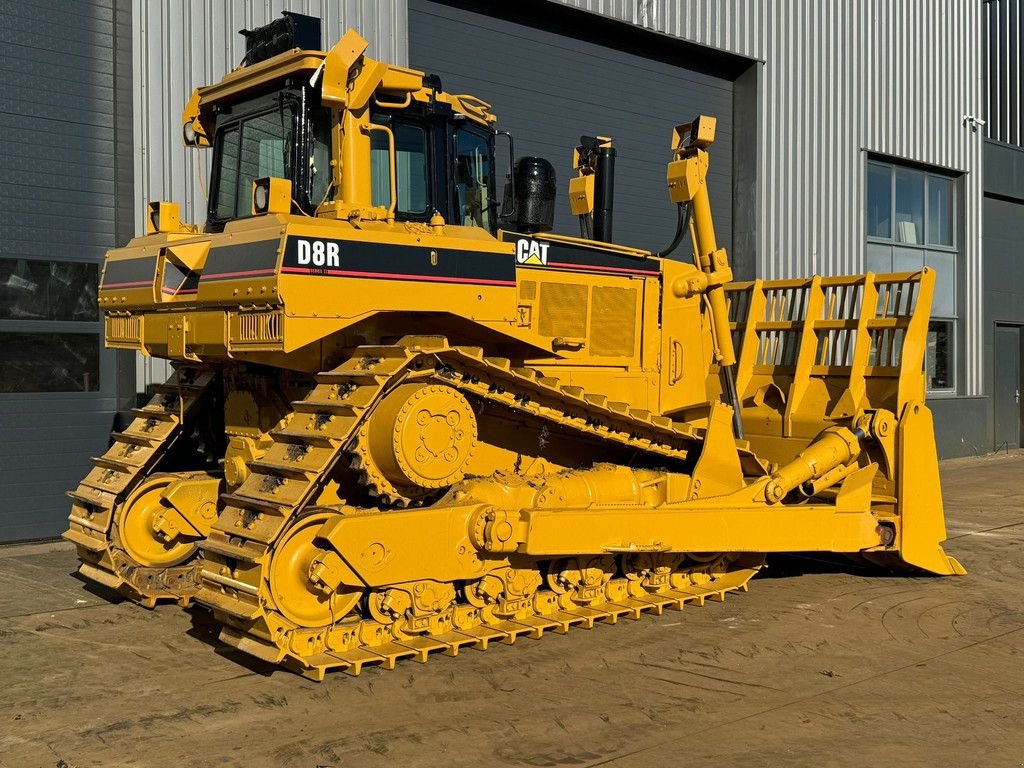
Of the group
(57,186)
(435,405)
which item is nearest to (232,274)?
(435,405)

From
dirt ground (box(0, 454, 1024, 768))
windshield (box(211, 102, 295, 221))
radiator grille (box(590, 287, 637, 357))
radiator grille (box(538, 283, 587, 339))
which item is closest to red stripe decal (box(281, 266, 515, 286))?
radiator grille (box(538, 283, 587, 339))

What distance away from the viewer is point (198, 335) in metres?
6.84

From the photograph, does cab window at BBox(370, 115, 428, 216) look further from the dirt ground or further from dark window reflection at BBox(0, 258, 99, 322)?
dark window reflection at BBox(0, 258, 99, 322)

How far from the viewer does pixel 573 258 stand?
811 centimetres

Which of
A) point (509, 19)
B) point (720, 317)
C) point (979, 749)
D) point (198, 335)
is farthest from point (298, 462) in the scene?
point (509, 19)

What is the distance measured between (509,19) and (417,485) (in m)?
9.20

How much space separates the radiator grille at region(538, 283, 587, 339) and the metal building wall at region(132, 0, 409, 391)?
440 centimetres

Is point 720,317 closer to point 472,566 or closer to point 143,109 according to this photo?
point 472,566

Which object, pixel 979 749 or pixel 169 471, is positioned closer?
pixel 979 749

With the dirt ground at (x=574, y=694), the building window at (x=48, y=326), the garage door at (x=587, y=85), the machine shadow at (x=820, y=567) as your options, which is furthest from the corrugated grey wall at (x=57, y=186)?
the machine shadow at (x=820, y=567)

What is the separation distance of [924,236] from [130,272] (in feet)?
51.9

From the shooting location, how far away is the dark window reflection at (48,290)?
1028cm

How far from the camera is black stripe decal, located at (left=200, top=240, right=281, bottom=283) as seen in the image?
6156mm

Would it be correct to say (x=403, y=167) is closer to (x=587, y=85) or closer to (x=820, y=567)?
(x=820, y=567)
